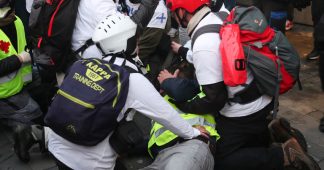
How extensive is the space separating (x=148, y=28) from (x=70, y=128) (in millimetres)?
2763

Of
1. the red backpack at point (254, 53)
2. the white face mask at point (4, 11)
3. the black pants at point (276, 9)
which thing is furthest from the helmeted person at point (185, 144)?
the black pants at point (276, 9)

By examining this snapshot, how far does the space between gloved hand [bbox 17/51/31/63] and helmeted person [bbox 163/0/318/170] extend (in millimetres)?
1578

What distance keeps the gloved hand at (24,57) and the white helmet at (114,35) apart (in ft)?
4.99

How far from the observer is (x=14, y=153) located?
13.8 ft

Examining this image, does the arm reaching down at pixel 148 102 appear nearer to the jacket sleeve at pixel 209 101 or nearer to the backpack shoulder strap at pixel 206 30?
the jacket sleeve at pixel 209 101

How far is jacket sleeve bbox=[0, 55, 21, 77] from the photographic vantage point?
157 inches

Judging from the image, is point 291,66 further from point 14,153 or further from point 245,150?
point 14,153

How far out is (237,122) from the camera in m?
3.34

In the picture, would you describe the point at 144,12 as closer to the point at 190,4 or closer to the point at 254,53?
the point at 190,4

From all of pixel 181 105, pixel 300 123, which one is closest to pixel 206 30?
pixel 181 105

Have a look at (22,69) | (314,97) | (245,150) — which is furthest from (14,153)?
→ (314,97)

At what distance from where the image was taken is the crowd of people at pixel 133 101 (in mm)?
2520

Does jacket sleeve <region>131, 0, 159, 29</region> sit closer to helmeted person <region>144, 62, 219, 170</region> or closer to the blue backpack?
helmeted person <region>144, 62, 219, 170</region>

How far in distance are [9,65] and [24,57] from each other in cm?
17
